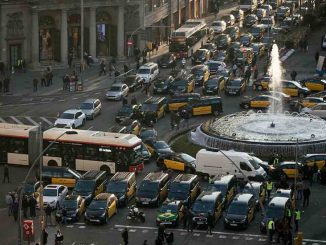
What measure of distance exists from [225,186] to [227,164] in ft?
18.0

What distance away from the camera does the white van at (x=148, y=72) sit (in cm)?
12293

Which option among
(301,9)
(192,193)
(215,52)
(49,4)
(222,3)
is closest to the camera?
(192,193)

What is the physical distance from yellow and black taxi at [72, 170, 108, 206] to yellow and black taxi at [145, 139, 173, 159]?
9.47m

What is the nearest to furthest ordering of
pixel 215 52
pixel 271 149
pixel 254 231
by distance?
pixel 254 231, pixel 271 149, pixel 215 52

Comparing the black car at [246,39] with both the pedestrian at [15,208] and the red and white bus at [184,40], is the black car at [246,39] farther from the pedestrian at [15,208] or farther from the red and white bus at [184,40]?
the pedestrian at [15,208]

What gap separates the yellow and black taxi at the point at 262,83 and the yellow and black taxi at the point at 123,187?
38267mm

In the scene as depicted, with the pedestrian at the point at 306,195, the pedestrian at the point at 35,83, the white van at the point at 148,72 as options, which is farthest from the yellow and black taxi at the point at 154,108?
the pedestrian at the point at 306,195

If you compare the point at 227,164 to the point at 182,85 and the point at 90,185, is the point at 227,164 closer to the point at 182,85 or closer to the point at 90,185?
the point at 90,185

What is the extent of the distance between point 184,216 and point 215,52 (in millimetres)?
65956

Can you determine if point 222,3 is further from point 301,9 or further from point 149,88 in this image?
point 149,88

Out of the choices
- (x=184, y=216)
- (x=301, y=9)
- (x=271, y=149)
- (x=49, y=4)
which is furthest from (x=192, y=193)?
(x=301, y=9)

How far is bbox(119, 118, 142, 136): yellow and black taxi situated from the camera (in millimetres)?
96062

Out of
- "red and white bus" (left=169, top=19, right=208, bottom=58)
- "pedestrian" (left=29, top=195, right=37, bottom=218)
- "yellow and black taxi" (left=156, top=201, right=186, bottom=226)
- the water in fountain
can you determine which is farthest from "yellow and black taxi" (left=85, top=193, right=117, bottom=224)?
"red and white bus" (left=169, top=19, right=208, bottom=58)

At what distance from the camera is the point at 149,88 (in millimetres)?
120000
